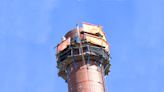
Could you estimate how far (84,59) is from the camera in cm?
5166

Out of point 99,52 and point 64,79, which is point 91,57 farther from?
point 64,79

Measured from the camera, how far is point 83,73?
50.5 m

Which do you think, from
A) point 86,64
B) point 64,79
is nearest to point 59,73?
point 64,79

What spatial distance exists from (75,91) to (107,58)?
7.31m

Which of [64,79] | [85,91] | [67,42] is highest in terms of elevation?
[67,42]

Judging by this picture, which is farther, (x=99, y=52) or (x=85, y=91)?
(x=99, y=52)

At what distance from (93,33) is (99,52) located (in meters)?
2.96

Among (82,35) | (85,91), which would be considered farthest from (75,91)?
(82,35)

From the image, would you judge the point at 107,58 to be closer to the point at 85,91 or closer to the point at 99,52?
the point at 99,52

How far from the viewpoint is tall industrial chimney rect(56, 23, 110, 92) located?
50.0m

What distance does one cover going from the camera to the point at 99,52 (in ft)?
174

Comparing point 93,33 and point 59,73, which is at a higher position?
point 93,33

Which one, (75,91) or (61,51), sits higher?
(61,51)

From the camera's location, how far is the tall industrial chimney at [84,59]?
50000 millimetres
